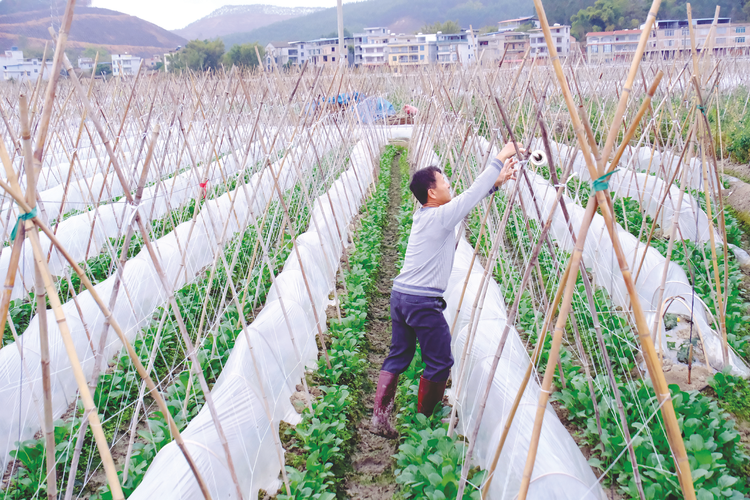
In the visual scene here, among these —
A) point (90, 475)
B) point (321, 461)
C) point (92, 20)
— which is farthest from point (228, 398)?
point (92, 20)

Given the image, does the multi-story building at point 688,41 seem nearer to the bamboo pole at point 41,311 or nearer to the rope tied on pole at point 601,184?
the rope tied on pole at point 601,184

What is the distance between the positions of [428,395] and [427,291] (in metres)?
0.71

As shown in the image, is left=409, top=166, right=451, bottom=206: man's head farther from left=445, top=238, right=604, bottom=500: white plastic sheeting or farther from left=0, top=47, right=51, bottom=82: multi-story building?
left=0, top=47, right=51, bottom=82: multi-story building

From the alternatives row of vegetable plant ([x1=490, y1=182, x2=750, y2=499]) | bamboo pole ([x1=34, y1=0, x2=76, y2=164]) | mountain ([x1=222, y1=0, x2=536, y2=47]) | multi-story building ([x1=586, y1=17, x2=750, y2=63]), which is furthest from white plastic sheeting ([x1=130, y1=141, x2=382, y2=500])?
mountain ([x1=222, y1=0, x2=536, y2=47])

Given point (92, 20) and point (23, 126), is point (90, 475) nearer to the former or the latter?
point (23, 126)

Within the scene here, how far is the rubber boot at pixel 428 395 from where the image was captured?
3297 mm

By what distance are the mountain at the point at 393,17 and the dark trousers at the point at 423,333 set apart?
418 feet

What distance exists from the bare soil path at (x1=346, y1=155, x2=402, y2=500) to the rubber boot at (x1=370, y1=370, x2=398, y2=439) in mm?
74

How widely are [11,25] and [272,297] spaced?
33.2 metres

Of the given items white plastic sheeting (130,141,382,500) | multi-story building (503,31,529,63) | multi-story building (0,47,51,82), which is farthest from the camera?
multi-story building (0,47,51,82)

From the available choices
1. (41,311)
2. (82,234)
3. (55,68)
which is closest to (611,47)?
(82,234)

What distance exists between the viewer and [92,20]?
64.7 metres

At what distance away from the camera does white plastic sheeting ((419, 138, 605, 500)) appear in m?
2.32

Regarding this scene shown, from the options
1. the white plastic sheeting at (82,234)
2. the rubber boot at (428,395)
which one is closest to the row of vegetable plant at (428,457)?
the rubber boot at (428,395)
